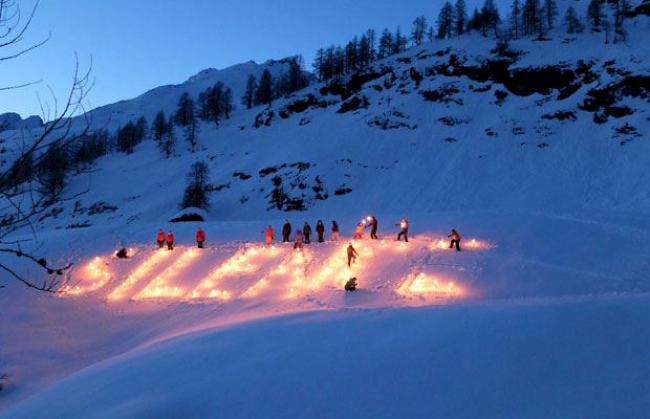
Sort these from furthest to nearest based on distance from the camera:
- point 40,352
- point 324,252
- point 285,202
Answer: point 285,202, point 324,252, point 40,352

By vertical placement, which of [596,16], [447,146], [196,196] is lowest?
[196,196]

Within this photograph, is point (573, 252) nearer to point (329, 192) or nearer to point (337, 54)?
point (329, 192)

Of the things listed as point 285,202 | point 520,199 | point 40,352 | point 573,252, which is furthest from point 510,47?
point 40,352

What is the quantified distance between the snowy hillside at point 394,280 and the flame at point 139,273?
12 centimetres

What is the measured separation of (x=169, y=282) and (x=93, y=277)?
389 centimetres

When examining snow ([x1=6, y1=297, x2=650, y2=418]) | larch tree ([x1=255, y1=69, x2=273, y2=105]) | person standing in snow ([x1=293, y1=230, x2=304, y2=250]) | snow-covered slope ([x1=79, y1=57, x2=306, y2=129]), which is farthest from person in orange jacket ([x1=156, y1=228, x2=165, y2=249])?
snow-covered slope ([x1=79, y1=57, x2=306, y2=129])

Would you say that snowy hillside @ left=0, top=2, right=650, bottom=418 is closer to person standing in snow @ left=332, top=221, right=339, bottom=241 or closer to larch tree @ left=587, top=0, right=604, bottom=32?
person standing in snow @ left=332, top=221, right=339, bottom=241

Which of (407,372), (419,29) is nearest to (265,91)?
(419,29)

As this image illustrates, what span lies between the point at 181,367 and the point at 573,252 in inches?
618

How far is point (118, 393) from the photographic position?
6523 millimetres

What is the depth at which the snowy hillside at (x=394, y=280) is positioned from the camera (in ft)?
18.2

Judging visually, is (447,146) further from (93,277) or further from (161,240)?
(93,277)

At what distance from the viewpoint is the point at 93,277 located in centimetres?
2030

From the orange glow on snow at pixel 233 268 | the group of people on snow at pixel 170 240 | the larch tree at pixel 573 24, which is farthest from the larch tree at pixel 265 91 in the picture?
the orange glow on snow at pixel 233 268
